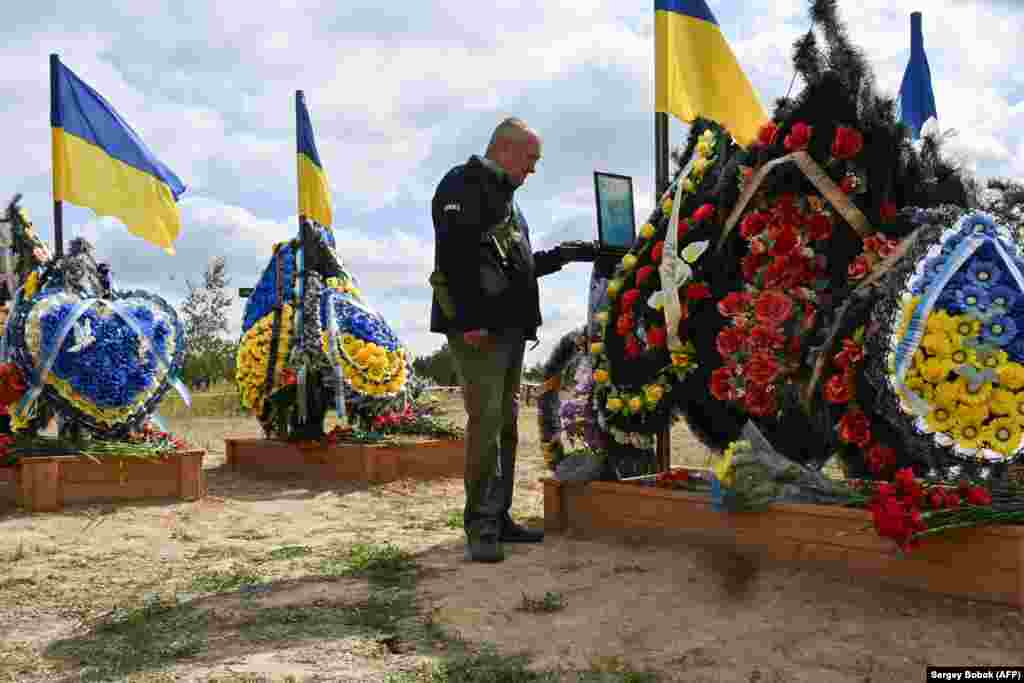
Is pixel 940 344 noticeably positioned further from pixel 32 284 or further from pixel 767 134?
pixel 32 284

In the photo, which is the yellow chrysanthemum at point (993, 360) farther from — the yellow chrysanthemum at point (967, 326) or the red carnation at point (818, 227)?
the red carnation at point (818, 227)

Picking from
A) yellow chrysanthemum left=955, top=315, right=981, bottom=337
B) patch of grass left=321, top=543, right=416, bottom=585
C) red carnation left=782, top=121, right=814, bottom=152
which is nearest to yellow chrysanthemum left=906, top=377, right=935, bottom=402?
yellow chrysanthemum left=955, top=315, right=981, bottom=337

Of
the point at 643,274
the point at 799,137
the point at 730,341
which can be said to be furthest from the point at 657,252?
the point at 799,137

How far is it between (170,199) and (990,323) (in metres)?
6.39

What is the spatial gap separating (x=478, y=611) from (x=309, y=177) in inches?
235

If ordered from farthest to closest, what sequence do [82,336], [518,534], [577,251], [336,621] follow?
[82,336] < [577,251] < [518,534] < [336,621]

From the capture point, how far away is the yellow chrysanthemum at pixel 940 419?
11.2 ft

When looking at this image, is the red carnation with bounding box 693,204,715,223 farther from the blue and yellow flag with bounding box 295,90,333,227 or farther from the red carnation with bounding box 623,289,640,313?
the blue and yellow flag with bounding box 295,90,333,227

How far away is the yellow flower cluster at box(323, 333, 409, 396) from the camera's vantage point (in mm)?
7648

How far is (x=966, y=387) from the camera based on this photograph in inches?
133

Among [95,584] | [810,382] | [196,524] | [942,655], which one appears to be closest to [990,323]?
[810,382]

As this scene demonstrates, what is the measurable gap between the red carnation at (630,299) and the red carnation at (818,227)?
33.8 inches

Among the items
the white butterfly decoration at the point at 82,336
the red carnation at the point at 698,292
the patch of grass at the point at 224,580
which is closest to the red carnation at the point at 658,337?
the red carnation at the point at 698,292

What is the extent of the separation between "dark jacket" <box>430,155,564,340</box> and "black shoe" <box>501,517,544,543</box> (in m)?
0.94
